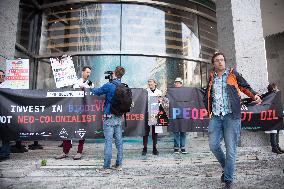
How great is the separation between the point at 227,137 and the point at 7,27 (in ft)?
23.4

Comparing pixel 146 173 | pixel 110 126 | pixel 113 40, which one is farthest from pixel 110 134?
pixel 113 40

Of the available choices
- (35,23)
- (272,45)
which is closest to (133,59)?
(35,23)

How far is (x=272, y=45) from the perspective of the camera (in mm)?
15328

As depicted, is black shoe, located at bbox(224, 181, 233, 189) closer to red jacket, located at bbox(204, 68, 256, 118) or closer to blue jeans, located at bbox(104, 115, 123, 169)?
red jacket, located at bbox(204, 68, 256, 118)

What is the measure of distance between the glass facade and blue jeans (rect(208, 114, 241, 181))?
6386 mm

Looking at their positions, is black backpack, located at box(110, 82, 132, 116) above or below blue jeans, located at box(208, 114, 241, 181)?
above

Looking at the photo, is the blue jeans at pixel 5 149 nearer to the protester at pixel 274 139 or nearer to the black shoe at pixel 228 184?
the black shoe at pixel 228 184

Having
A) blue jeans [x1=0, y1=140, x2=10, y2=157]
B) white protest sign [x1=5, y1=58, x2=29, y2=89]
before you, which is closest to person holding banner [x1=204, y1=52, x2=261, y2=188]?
blue jeans [x1=0, y1=140, x2=10, y2=157]

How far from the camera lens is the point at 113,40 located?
33.7 ft

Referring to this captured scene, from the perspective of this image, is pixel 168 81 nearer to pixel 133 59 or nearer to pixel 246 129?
pixel 133 59

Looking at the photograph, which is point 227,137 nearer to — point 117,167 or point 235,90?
point 235,90

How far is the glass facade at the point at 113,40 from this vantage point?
10.1 metres

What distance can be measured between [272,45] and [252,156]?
11.8m

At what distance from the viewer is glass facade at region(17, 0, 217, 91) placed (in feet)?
33.3
